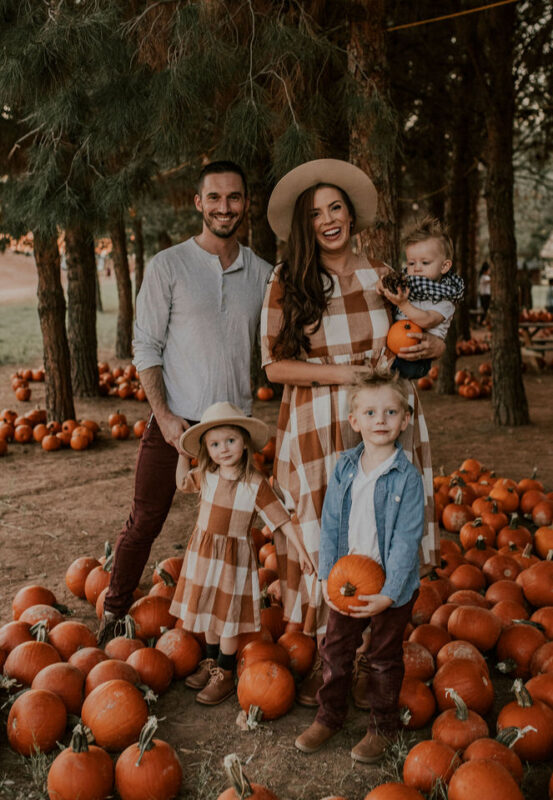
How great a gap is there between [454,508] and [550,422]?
3.92 m

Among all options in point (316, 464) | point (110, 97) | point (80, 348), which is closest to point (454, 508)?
point (316, 464)

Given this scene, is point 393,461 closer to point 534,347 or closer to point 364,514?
point 364,514

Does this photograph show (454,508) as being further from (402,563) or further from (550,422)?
(550,422)

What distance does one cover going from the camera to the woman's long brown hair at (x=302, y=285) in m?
2.95

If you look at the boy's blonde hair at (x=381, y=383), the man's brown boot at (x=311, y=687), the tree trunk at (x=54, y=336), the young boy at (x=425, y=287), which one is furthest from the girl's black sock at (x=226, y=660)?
the tree trunk at (x=54, y=336)

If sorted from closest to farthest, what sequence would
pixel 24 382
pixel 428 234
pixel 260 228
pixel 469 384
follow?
pixel 428 234, pixel 260 228, pixel 469 384, pixel 24 382

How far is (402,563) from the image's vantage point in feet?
8.43

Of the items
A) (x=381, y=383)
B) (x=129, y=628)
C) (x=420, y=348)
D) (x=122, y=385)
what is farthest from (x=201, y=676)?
(x=122, y=385)

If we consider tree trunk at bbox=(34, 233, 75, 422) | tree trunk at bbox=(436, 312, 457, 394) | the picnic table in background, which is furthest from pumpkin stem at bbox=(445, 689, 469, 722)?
the picnic table in background

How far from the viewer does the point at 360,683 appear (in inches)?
123

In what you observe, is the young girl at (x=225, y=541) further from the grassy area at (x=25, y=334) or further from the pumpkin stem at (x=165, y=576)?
the grassy area at (x=25, y=334)

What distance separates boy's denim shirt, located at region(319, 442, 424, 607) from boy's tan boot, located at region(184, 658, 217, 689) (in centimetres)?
87

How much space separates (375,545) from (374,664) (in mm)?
450

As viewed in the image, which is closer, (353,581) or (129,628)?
(353,581)
